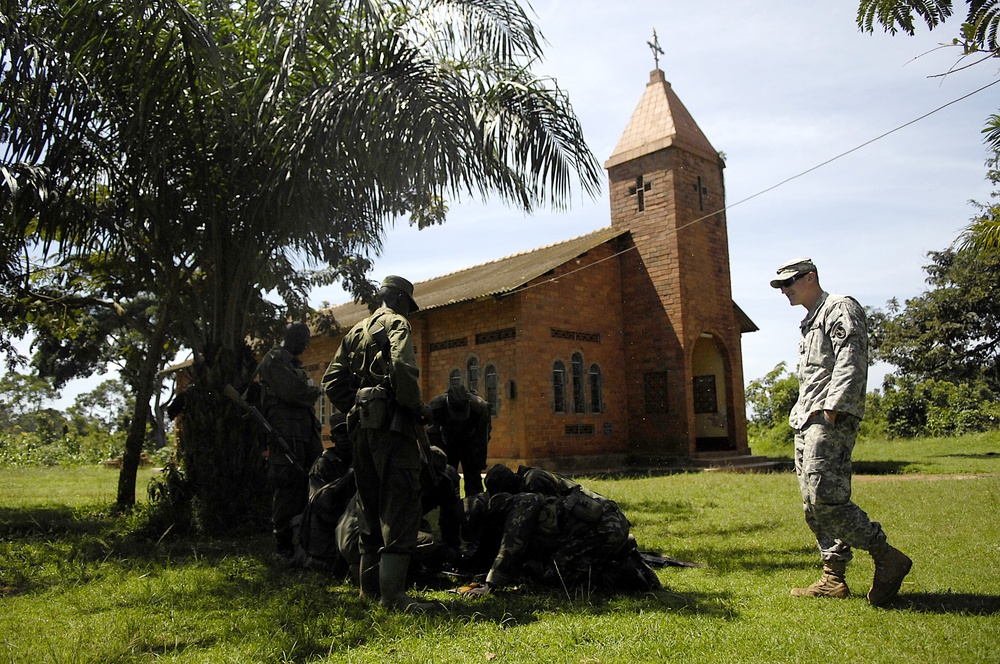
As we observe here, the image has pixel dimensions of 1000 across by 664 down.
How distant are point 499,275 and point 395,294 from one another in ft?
43.8

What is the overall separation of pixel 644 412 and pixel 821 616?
13303 mm

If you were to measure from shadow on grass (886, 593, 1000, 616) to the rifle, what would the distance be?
4.87 metres

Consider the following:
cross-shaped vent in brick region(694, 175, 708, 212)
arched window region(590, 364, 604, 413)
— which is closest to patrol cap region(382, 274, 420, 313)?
arched window region(590, 364, 604, 413)

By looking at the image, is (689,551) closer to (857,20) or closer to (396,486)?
(396,486)

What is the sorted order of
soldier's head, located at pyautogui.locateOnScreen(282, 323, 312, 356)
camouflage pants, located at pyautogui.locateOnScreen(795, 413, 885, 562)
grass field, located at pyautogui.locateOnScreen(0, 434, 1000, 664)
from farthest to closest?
soldier's head, located at pyautogui.locateOnScreen(282, 323, 312, 356)
camouflage pants, located at pyautogui.locateOnScreen(795, 413, 885, 562)
grass field, located at pyautogui.locateOnScreen(0, 434, 1000, 664)

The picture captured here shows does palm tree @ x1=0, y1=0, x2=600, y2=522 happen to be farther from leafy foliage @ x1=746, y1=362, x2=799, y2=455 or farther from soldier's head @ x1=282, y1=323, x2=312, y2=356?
leafy foliage @ x1=746, y1=362, x2=799, y2=455

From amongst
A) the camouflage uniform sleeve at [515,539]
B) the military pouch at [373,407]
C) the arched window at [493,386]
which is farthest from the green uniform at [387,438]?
the arched window at [493,386]

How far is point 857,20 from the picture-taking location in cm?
673

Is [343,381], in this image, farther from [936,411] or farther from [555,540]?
[936,411]

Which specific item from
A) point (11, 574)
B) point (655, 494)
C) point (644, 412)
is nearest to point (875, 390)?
point (644, 412)

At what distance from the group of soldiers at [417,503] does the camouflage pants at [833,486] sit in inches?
46.3

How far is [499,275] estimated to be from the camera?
18.1m

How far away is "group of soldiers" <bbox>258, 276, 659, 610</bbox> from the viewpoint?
4.36 meters

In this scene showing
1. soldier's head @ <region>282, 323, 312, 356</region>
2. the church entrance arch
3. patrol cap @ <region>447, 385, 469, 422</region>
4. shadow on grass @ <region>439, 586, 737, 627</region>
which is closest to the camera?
shadow on grass @ <region>439, 586, 737, 627</region>
